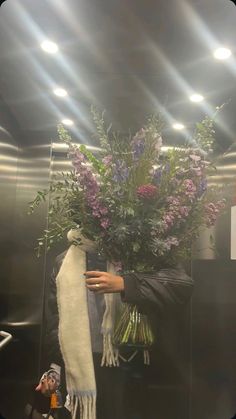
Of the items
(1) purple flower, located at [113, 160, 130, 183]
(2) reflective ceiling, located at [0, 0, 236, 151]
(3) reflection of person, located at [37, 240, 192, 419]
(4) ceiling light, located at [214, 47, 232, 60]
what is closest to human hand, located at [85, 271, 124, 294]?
(3) reflection of person, located at [37, 240, 192, 419]

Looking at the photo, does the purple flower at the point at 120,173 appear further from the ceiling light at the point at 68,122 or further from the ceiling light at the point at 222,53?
the ceiling light at the point at 222,53

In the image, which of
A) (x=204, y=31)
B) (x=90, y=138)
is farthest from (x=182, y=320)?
(x=204, y=31)

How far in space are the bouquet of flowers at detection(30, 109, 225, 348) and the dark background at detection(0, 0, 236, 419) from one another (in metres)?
0.07

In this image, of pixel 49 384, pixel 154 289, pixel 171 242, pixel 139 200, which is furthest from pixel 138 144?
pixel 49 384

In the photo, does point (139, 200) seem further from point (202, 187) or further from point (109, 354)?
point (109, 354)

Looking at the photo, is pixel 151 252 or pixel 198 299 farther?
pixel 198 299

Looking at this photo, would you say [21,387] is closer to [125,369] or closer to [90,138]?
[125,369]

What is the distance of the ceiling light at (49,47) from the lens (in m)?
1.06

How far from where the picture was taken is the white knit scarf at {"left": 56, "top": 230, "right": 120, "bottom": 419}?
945 millimetres

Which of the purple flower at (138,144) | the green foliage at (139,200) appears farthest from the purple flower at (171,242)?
the purple flower at (138,144)

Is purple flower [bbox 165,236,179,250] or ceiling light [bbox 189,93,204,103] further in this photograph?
ceiling light [bbox 189,93,204,103]

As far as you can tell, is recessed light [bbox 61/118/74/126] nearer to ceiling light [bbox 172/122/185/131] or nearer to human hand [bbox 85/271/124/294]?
ceiling light [bbox 172/122/185/131]

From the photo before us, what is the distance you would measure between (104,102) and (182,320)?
65 cm

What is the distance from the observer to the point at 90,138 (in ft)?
3.38
